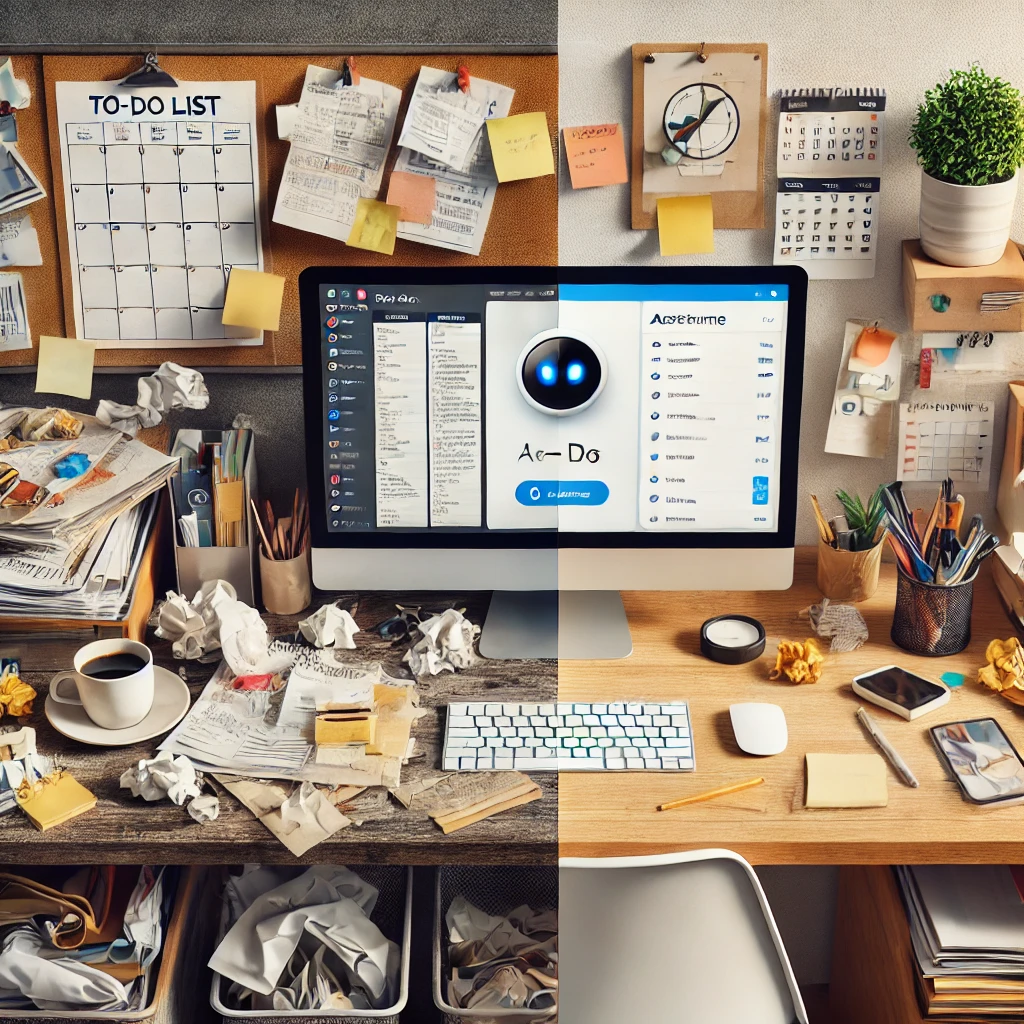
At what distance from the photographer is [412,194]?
1.46 meters

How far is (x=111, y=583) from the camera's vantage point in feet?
4.42

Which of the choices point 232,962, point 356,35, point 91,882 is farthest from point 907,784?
point 356,35

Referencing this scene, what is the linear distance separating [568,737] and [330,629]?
342mm

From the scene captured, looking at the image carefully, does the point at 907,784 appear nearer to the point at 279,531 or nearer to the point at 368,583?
the point at 368,583

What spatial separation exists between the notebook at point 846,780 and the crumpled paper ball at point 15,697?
2.77 feet

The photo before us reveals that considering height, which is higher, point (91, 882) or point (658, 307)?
point (658, 307)

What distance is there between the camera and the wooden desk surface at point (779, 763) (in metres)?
1.08

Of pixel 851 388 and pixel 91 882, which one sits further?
pixel 851 388

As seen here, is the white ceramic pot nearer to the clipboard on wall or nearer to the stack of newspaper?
the clipboard on wall

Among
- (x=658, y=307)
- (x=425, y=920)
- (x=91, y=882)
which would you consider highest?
(x=658, y=307)

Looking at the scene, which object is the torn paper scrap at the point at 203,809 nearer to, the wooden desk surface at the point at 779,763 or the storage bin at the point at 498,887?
the wooden desk surface at the point at 779,763

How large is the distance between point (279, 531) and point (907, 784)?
805 mm

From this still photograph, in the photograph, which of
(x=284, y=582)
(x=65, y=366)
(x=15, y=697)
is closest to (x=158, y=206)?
(x=65, y=366)

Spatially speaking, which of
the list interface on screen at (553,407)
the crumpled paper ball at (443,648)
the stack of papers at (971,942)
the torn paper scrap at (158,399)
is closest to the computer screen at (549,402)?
the list interface on screen at (553,407)
